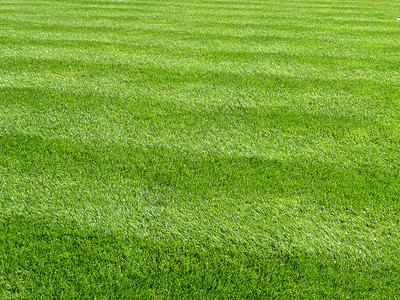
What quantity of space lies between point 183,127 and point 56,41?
274 centimetres

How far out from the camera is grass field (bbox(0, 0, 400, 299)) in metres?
1.87

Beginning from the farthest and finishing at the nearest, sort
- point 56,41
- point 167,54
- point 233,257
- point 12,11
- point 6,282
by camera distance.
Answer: point 12,11 → point 56,41 → point 167,54 → point 233,257 → point 6,282

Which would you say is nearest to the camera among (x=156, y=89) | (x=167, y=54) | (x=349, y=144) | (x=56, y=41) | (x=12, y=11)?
(x=349, y=144)

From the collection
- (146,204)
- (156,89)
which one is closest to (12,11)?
(156,89)

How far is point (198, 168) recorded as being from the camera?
2584 mm

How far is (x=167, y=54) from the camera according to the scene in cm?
438

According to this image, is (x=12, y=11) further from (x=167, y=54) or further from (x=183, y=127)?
(x=183, y=127)

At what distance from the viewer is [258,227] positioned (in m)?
2.14

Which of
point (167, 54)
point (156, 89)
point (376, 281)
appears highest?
point (167, 54)

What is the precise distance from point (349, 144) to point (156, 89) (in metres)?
1.90

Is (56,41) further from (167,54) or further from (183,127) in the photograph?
(183,127)

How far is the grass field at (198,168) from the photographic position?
6.12ft

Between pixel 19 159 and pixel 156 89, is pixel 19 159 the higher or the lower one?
the lower one

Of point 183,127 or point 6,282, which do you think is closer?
point 6,282
